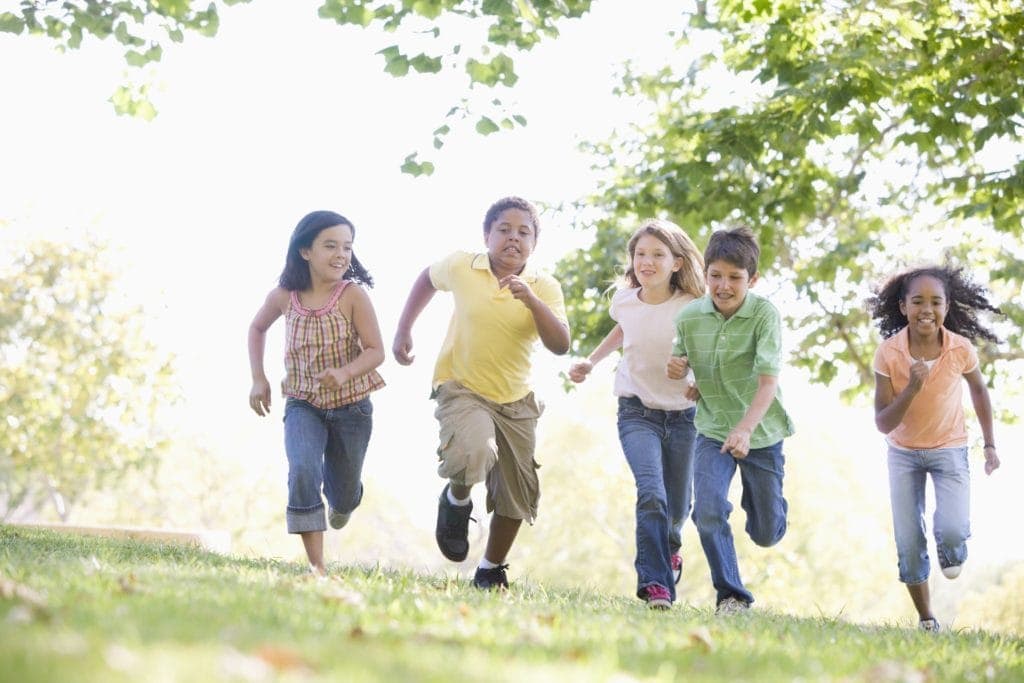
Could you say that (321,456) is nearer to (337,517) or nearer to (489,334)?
(337,517)

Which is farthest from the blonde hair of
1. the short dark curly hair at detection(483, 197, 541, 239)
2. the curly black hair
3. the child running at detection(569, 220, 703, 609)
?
the curly black hair

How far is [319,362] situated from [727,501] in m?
2.38

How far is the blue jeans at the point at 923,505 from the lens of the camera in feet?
25.5

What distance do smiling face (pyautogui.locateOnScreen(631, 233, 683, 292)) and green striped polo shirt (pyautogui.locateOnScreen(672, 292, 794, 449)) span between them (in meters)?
0.36

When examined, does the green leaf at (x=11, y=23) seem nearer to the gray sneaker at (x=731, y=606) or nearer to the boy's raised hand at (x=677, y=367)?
the boy's raised hand at (x=677, y=367)

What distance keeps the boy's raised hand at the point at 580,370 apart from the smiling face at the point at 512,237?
708mm

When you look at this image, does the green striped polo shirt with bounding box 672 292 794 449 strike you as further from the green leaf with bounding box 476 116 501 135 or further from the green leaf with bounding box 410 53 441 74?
the green leaf with bounding box 476 116 501 135

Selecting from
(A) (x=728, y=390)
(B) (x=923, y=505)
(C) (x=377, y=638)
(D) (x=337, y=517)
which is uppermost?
(A) (x=728, y=390)

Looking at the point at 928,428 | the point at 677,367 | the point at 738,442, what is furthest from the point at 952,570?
the point at 677,367

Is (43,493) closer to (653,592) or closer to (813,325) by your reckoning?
(813,325)

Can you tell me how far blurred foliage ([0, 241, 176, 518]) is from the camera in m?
29.8

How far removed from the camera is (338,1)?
30.3ft

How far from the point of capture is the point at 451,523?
778 centimetres

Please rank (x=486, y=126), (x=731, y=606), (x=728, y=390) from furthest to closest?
1. (x=486, y=126)
2. (x=728, y=390)
3. (x=731, y=606)
